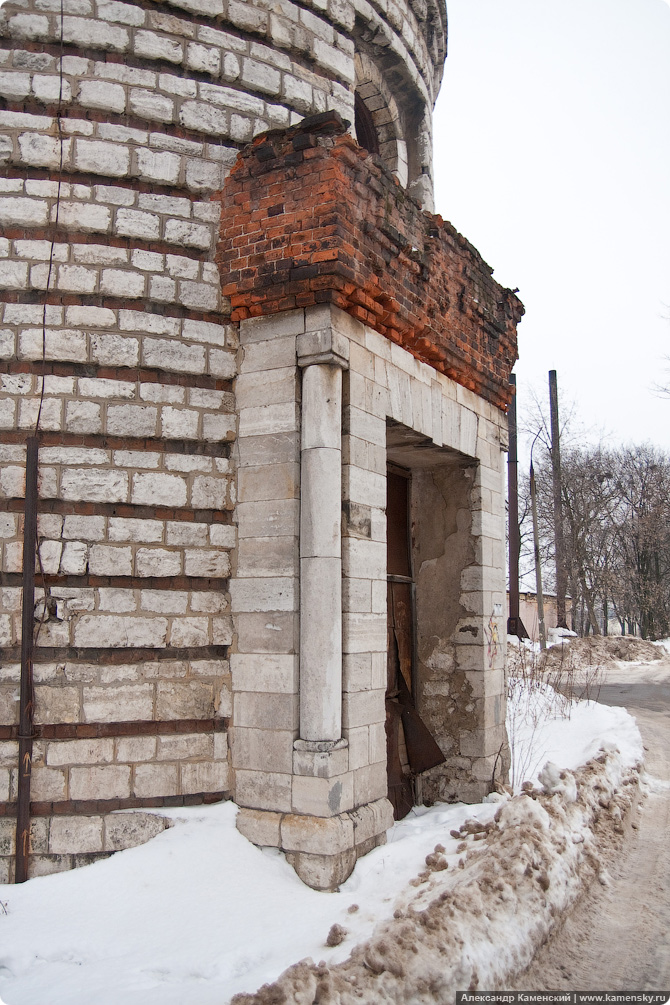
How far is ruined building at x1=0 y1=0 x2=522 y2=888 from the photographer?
197 inches

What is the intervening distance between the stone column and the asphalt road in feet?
5.83

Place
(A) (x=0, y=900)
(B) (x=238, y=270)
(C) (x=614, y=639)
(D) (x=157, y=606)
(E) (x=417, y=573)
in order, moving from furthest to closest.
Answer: (C) (x=614, y=639) → (E) (x=417, y=573) → (B) (x=238, y=270) → (D) (x=157, y=606) → (A) (x=0, y=900)

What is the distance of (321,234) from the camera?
211 inches

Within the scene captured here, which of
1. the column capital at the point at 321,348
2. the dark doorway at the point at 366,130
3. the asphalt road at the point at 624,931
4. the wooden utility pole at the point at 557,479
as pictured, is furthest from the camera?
the wooden utility pole at the point at 557,479

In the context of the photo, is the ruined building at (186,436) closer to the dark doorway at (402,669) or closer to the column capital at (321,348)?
the column capital at (321,348)

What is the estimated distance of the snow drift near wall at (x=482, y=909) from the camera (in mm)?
3586

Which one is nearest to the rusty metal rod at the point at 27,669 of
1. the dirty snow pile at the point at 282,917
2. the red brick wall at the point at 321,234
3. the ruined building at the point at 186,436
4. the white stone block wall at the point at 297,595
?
the ruined building at the point at 186,436

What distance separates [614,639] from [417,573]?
1962 centimetres

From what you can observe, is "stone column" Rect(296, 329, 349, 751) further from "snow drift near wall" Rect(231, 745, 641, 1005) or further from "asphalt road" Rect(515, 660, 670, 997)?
"asphalt road" Rect(515, 660, 670, 997)

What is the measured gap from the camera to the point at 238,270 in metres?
5.58

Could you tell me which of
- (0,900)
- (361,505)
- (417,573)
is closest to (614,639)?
(417,573)

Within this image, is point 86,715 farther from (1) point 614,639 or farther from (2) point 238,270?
(1) point 614,639

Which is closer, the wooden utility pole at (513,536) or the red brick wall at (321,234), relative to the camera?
the red brick wall at (321,234)

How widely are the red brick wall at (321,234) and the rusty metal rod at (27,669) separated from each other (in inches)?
73.3
